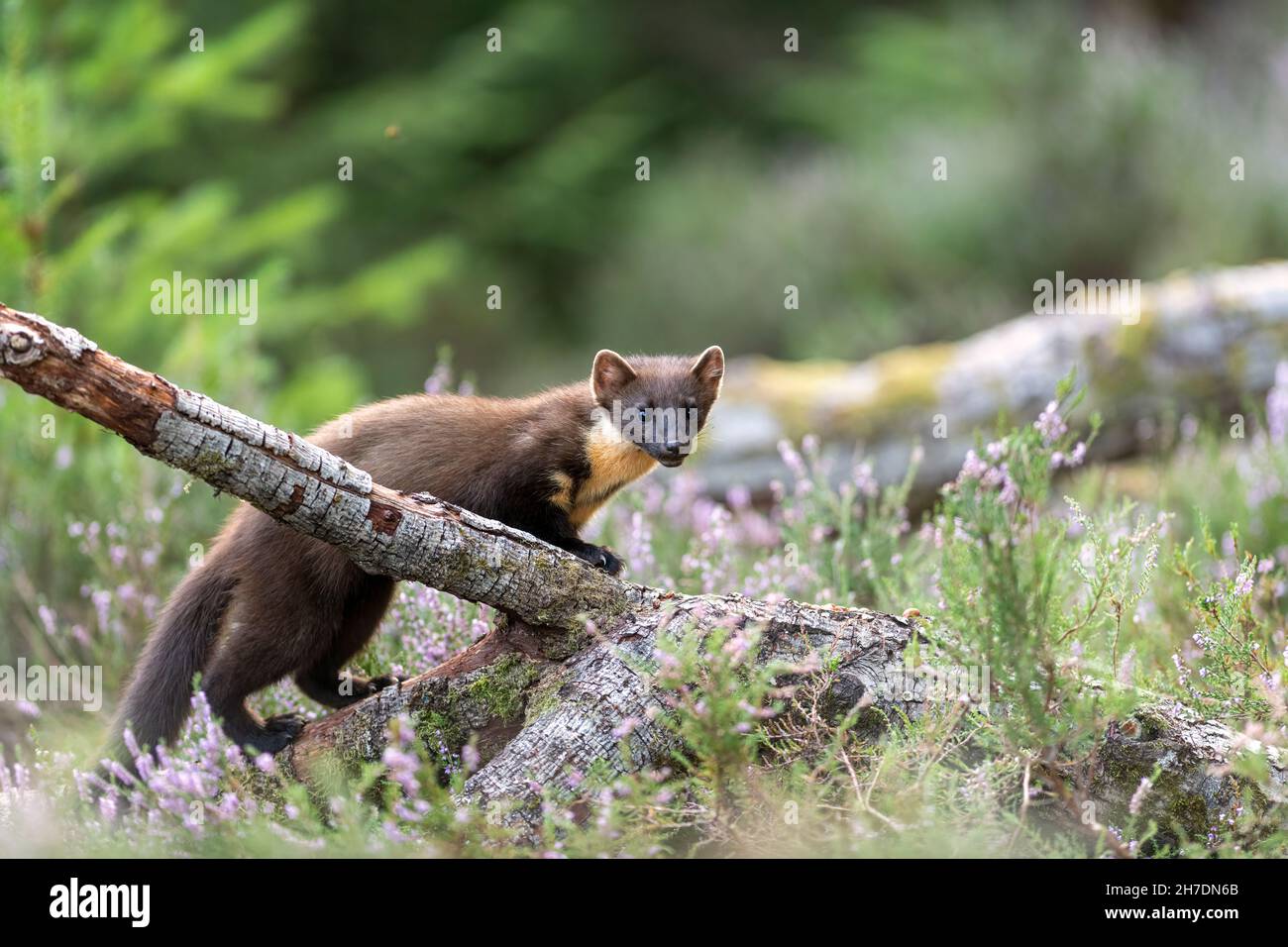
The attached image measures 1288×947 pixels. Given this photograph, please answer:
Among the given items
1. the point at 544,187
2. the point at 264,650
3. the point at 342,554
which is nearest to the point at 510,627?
the point at 342,554

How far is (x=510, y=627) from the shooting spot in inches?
149

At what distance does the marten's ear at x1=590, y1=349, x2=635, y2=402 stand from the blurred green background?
2.13 m

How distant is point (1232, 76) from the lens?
15.4 metres

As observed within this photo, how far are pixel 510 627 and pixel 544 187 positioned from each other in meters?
13.5

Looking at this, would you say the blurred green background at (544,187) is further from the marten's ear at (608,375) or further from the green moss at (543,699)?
the green moss at (543,699)

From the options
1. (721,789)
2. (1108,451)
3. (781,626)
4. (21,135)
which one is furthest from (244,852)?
(1108,451)

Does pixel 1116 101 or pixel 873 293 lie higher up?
pixel 1116 101

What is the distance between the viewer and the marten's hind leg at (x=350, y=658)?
A: 4148 millimetres

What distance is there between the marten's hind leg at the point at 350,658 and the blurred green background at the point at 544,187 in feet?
4.13

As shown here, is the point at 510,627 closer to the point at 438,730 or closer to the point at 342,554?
the point at 438,730

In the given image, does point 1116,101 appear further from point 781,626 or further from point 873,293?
point 781,626

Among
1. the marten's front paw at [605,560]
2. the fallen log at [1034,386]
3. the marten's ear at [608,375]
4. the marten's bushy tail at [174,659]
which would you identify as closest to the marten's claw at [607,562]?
the marten's front paw at [605,560]

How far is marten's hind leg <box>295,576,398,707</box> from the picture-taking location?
4.15 m

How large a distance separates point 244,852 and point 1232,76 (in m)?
15.3
